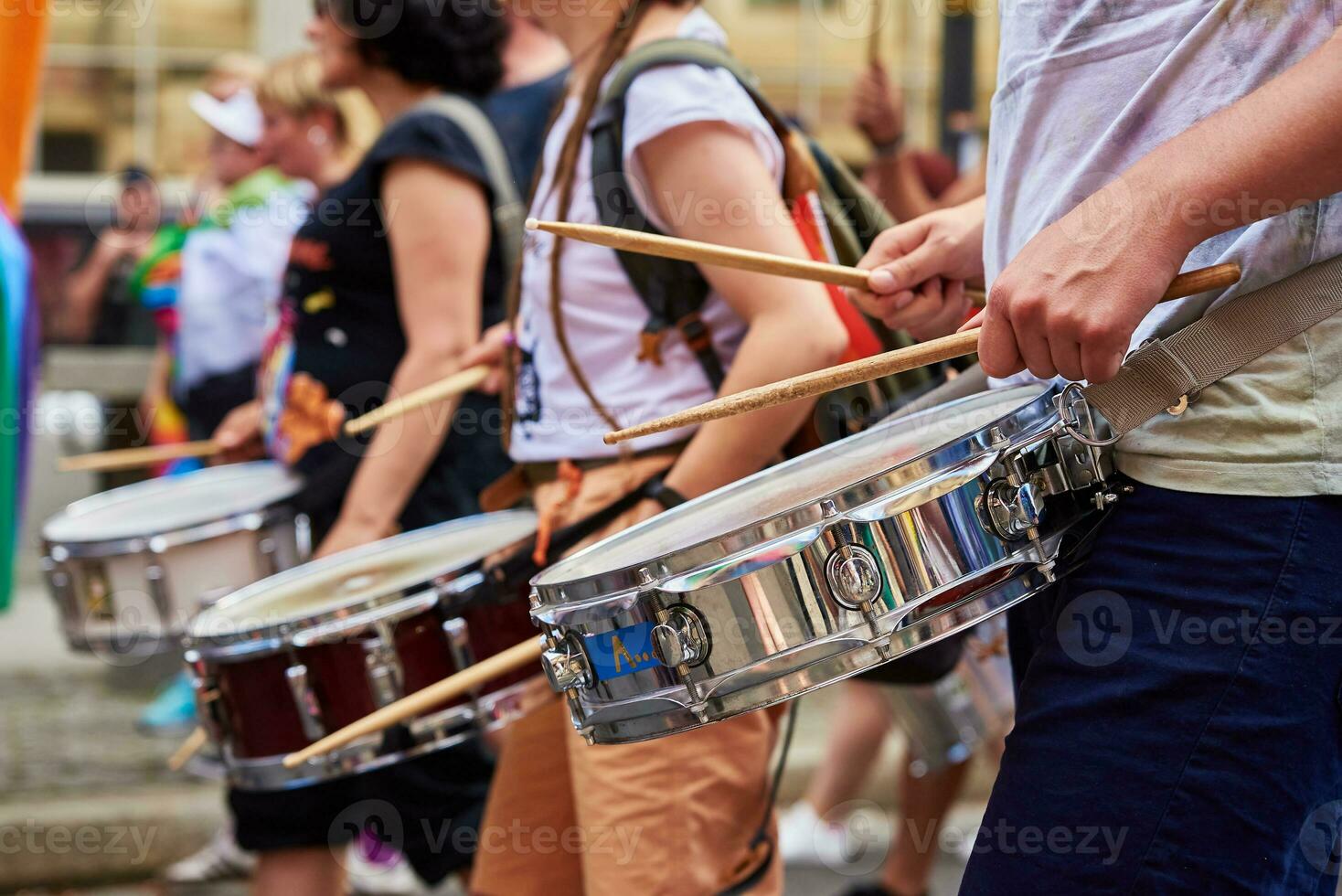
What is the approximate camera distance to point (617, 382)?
6.37 ft

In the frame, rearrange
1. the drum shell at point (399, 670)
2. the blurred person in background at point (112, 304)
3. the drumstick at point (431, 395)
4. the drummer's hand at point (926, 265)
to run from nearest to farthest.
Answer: the drummer's hand at point (926, 265)
the drum shell at point (399, 670)
the drumstick at point (431, 395)
the blurred person in background at point (112, 304)

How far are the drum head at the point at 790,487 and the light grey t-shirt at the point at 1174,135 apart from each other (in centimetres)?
14

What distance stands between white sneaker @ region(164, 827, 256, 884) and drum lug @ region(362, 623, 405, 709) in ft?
6.71

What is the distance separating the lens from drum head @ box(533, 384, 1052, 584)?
1.31 metres

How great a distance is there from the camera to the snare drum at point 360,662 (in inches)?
78.7

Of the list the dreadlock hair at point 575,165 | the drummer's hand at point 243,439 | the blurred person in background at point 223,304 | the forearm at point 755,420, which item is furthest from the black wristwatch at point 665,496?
the blurred person in background at point 223,304

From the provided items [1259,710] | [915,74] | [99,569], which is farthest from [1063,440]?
[915,74]

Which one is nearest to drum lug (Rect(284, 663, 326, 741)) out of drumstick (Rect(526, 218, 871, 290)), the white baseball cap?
drumstick (Rect(526, 218, 871, 290))

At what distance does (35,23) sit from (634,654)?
2420 millimetres

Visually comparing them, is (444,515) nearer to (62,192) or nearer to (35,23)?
(35,23)

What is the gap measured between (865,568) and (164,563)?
2.06 m

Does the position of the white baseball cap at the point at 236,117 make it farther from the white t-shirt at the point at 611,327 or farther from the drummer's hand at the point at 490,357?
the white t-shirt at the point at 611,327

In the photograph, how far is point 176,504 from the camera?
330 centimetres
